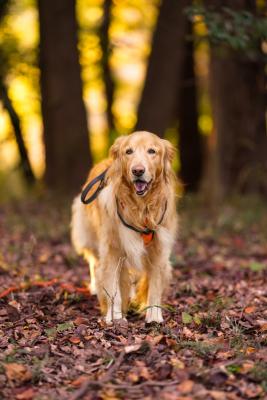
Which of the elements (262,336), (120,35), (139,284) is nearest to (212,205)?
(139,284)

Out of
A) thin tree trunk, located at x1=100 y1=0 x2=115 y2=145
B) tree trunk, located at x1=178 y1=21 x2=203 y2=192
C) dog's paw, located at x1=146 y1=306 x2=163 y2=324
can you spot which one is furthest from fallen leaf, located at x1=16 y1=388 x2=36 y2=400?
tree trunk, located at x1=178 y1=21 x2=203 y2=192

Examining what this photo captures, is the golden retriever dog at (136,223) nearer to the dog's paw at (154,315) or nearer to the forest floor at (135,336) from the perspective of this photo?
the dog's paw at (154,315)

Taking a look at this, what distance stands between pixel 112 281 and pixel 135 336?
34.6 inches

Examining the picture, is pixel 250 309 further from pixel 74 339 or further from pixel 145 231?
pixel 74 339

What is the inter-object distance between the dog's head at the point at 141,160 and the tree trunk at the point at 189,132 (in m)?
12.0

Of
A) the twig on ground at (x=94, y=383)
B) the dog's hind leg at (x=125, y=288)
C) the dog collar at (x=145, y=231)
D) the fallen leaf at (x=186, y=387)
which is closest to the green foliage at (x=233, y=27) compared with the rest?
the dog collar at (x=145, y=231)

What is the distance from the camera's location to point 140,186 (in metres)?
5.33

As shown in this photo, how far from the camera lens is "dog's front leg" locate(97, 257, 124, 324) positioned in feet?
19.0

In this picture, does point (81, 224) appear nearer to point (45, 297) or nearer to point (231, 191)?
point (45, 297)

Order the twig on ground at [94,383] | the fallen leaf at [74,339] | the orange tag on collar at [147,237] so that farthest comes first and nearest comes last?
1. the orange tag on collar at [147,237]
2. the fallen leaf at [74,339]
3. the twig on ground at [94,383]

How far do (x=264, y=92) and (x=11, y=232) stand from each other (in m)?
6.36

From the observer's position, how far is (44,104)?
47.5 ft

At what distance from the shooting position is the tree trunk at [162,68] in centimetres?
1320

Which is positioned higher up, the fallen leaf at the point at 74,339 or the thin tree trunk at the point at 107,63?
the thin tree trunk at the point at 107,63
